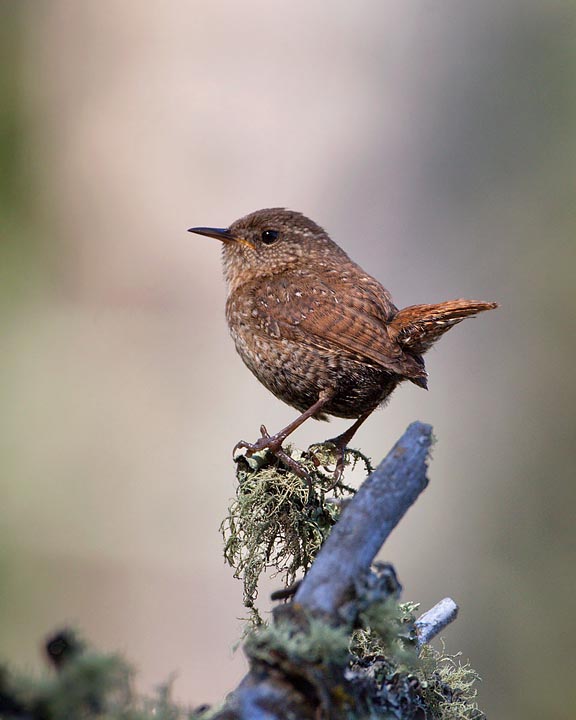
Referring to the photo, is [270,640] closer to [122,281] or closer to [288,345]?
[288,345]

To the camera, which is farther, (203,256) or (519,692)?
(203,256)

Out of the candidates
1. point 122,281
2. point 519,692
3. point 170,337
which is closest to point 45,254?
point 122,281

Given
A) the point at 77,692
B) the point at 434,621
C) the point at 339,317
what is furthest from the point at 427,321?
the point at 77,692

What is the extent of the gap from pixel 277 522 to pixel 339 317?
1056 millimetres

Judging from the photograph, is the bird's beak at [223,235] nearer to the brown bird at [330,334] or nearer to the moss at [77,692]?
the brown bird at [330,334]

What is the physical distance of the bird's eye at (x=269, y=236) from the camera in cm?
403

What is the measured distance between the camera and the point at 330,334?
3316 mm

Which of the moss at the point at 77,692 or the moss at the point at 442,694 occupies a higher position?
the moss at the point at 77,692

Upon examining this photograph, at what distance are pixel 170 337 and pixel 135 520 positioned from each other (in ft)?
4.46

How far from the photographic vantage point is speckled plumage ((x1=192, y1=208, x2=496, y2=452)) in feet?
10.6

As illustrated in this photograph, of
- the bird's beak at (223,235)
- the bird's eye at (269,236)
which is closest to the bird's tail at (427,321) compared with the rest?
the bird's eye at (269,236)

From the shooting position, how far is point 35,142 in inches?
275

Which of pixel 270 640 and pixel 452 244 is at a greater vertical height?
pixel 452 244

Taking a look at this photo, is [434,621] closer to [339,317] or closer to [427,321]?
[427,321]
